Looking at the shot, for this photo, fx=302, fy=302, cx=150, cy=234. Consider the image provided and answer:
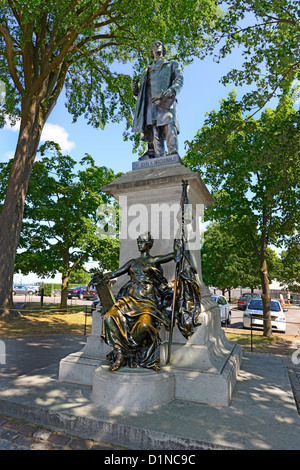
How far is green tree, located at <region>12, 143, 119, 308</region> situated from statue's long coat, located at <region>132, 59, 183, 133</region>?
12.0m

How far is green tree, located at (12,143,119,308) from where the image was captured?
17.8 m

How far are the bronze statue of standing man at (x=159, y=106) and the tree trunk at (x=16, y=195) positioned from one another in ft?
29.6

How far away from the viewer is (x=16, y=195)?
13.6 m

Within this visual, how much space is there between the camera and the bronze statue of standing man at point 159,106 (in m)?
6.20

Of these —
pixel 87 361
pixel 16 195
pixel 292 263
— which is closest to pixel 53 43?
pixel 16 195

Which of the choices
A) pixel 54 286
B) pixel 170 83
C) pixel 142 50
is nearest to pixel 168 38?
pixel 142 50

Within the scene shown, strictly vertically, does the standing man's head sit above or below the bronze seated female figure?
above

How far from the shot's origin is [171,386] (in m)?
4.04

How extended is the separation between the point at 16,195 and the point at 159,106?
959cm

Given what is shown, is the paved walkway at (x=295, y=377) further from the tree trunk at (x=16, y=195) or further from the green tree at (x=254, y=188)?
the tree trunk at (x=16, y=195)

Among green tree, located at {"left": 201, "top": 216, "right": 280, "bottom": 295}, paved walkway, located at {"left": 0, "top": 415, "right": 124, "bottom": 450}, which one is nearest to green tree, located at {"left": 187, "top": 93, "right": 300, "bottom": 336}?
paved walkway, located at {"left": 0, "top": 415, "right": 124, "bottom": 450}

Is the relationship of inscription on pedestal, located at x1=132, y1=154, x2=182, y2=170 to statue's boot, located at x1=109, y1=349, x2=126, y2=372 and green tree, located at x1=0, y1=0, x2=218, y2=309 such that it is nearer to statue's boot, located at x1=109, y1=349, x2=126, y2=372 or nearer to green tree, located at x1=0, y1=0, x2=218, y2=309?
statue's boot, located at x1=109, y1=349, x2=126, y2=372

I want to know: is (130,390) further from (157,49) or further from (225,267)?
(225,267)
